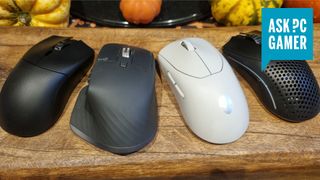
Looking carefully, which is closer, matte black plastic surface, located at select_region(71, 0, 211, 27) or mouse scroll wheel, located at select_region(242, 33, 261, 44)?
mouse scroll wheel, located at select_region(242, 33, 261, 44)

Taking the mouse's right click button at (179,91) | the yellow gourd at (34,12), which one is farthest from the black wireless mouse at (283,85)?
the yellow gourd at (34,12)

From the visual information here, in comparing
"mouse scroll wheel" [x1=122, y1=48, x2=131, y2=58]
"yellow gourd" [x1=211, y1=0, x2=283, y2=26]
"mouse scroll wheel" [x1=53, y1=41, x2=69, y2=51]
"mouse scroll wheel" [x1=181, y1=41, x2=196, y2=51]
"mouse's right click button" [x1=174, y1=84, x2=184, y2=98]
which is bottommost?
"mouse's right click button" [x1=174, y1=84, x2=184, y2=98]

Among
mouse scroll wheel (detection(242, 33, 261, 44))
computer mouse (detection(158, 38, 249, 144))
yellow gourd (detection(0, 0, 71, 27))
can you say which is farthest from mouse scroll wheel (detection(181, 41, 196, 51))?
yellow gourd (detection(0, 0, 71, 27))

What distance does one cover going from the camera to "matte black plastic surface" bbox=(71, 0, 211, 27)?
619 mm

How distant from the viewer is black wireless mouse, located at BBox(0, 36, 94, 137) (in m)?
0.38

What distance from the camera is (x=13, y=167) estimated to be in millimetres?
377

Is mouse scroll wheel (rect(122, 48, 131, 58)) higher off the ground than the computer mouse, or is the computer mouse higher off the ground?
mouse scroll wheel (rect(122, 48, 131, 58))

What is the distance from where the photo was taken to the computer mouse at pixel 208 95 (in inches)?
15.1

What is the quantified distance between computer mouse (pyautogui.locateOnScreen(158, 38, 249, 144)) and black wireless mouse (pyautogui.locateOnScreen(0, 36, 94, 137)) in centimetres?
15

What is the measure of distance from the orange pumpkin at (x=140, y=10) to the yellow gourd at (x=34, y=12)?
0.37ft

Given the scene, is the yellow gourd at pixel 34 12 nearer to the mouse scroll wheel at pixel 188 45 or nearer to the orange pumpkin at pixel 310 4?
the mouse scroll wheel at pixel 188 45

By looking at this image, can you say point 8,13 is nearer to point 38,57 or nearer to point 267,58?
point 38,57

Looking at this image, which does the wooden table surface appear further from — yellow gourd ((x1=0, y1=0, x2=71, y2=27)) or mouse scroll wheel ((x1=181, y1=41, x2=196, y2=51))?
yellow gourd ((x1=0, y1=0, x2=71, y2=27))

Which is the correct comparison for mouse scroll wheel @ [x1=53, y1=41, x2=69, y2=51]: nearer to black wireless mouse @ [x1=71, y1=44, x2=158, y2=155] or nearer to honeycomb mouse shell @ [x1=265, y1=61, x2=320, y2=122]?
black wireless mouse @ [x1=71, y1=44, x2=158, y2=155]
